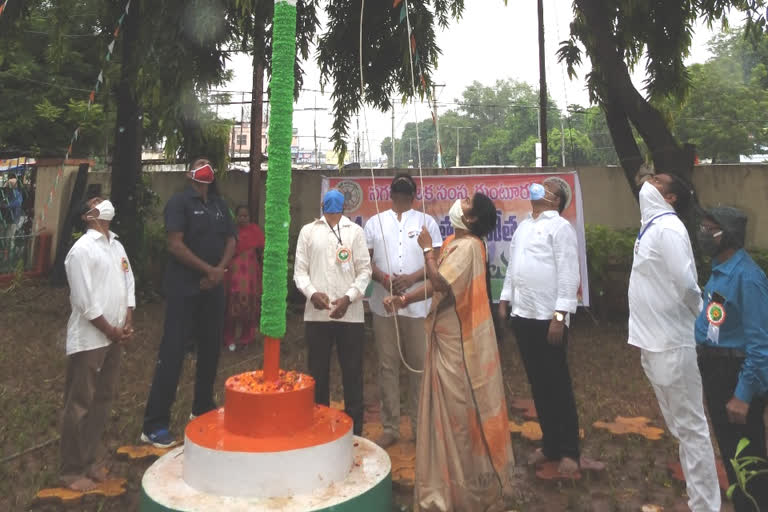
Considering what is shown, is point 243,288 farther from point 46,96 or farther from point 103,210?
point 46,96

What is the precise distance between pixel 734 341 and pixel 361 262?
2.11 metres

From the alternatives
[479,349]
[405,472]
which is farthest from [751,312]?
[405,472]

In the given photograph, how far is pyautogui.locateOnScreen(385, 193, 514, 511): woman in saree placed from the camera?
9.87ft

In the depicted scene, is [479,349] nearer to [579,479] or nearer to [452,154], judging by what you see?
[579,479]

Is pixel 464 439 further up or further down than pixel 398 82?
further down

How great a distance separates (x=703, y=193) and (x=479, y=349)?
8037 millimetres

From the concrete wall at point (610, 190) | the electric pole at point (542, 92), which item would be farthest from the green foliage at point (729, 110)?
the concrete wall at point (610, 190)

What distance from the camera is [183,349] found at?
153 inches

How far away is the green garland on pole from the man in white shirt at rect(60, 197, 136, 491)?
3.97 ft

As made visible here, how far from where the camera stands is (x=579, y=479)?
3549 mm

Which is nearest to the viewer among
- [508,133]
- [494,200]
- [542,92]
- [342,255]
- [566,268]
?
[566,268]

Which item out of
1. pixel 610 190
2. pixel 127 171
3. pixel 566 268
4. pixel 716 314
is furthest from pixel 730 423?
pixel 127 171

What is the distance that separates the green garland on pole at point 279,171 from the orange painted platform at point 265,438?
0.43 meters

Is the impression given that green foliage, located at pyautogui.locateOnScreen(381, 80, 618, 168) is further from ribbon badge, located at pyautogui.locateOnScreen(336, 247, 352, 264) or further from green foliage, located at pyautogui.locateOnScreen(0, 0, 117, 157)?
ribbon badge, located at pyautogui.locateOnScreen(336, 247, 352, 264)
